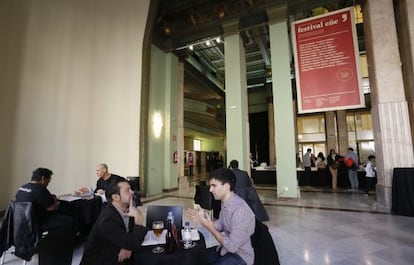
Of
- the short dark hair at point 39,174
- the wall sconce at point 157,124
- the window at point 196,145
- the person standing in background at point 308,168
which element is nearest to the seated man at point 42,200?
the short dark hair at point 39,174

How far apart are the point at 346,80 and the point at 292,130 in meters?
1.84

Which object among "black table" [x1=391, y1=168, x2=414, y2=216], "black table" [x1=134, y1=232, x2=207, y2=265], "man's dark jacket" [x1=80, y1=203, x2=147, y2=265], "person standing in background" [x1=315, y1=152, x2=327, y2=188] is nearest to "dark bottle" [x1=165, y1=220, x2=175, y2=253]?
"black table" [x1=134, y1=232, x2=207, y2=265]

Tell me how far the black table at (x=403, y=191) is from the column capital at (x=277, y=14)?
5.11 m

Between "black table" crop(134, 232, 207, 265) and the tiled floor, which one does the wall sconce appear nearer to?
the tiled floor

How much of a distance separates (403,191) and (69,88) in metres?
8.31

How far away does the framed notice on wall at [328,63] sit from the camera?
550 cm

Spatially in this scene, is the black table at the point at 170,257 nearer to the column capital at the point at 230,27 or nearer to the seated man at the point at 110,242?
the seated man at the point at 110,242

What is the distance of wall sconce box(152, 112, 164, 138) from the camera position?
806cm

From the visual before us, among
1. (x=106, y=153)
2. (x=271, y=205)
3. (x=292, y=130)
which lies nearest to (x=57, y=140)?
(x=106, y=153)

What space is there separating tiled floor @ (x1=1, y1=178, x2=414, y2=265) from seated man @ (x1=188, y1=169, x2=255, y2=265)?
148 cm

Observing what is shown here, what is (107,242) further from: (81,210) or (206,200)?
(206,200)

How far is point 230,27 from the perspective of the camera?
7.68 meters

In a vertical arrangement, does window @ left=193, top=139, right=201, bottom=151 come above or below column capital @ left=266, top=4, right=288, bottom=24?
below

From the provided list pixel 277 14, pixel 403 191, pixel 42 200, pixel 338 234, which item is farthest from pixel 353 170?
pixel 42 200
